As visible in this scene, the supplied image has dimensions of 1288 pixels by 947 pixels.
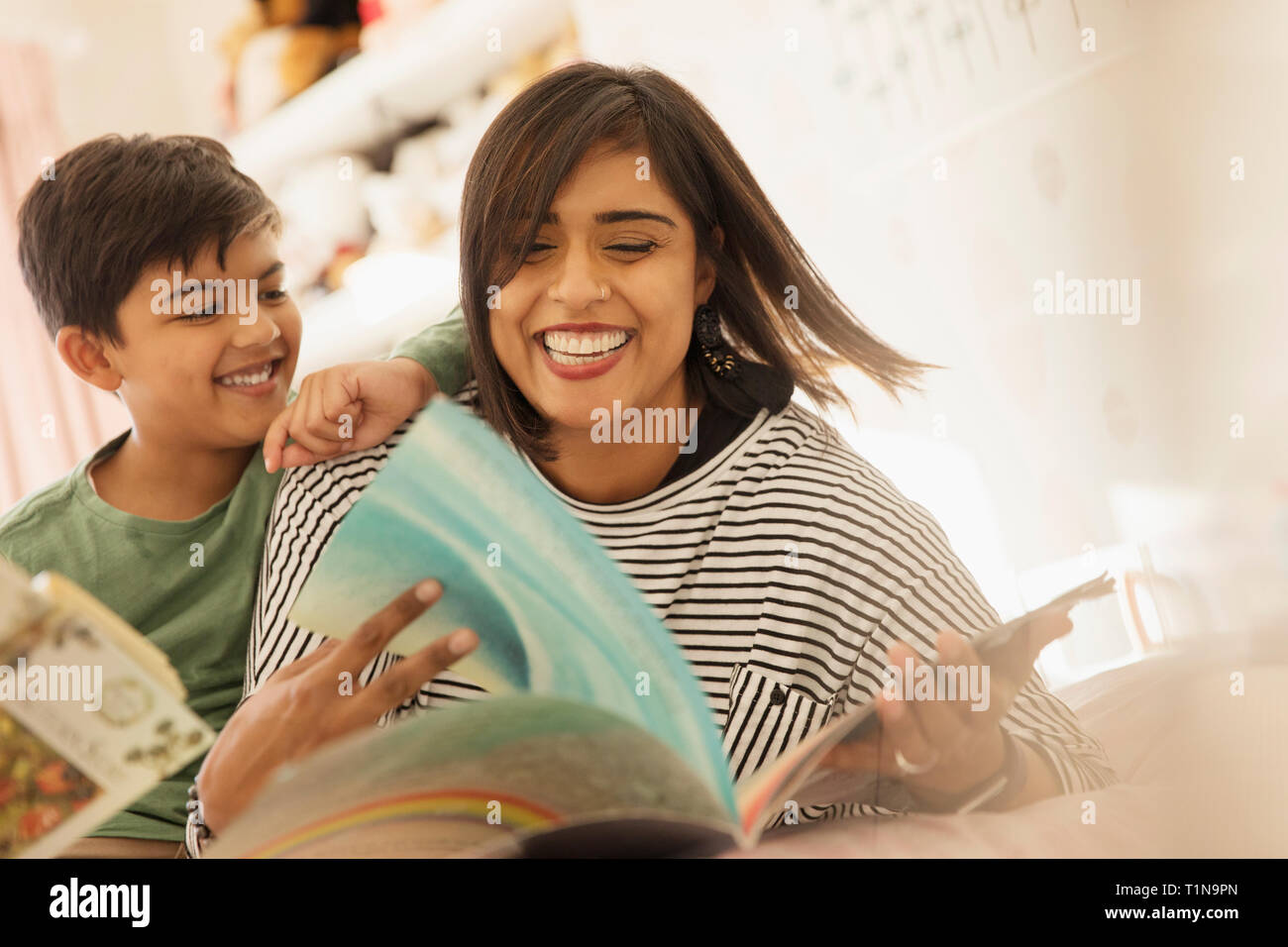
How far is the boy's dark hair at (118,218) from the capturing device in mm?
807

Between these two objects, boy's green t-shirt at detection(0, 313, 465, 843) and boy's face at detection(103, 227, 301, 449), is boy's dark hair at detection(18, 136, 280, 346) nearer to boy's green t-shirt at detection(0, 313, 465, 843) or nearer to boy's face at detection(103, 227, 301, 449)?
boy's face at detection(103, 227, 301, 449)

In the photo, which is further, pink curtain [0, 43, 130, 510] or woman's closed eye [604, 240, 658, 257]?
pink curtain [0, 43, 130, 510]

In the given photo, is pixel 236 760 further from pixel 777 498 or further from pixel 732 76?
pixel 732 76

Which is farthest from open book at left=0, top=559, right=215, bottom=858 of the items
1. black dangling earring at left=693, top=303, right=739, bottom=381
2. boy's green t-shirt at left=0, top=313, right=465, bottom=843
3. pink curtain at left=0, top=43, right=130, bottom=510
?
pink curtain at left=0, top=43, right=130, bottom=510

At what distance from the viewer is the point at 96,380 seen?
2.90 feet

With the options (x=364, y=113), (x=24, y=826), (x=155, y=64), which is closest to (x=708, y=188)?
(x=24, y=826)

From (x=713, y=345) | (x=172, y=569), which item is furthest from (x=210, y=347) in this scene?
(x=713, y=345)

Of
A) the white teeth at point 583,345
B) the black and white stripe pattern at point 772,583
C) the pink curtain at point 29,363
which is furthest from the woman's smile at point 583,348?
the pink curtain at point 29,363

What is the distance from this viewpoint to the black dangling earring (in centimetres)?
88

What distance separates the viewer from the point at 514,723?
1.85 feet

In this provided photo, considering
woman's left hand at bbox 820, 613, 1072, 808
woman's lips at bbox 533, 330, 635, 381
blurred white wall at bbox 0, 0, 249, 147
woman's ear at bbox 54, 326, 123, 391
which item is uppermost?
blurred white wall at bbox 0, 0, 249, 147

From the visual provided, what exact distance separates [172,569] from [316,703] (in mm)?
257

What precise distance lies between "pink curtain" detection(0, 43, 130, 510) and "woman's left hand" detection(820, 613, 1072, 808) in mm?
1500
